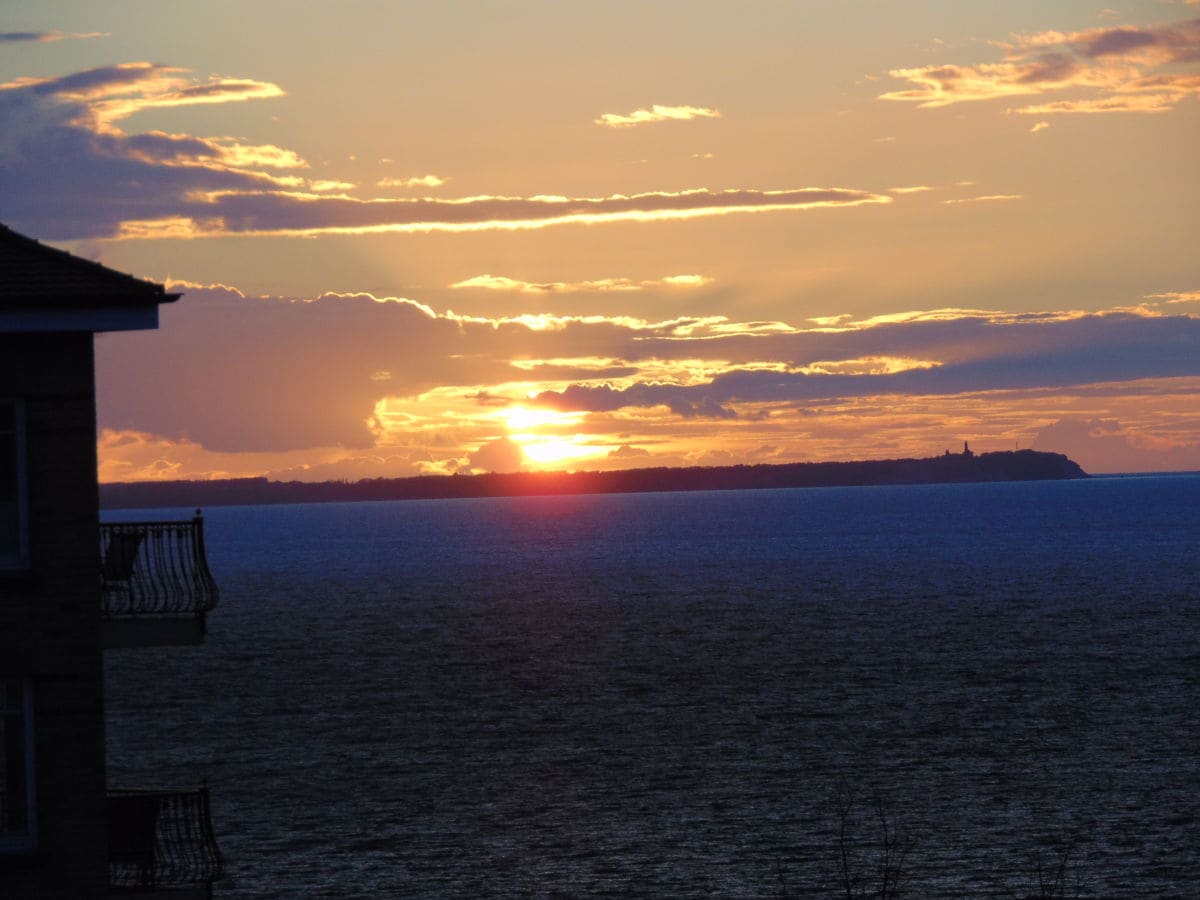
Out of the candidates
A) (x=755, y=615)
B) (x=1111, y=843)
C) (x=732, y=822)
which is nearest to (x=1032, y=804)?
(x=1111, y=843)

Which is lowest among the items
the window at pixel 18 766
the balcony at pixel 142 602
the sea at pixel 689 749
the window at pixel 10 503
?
the sea at pixel 689 749

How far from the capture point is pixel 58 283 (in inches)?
740

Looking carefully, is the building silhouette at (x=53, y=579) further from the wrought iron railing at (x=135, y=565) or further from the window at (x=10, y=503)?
the wrought iron railing at (x=135, y=565)

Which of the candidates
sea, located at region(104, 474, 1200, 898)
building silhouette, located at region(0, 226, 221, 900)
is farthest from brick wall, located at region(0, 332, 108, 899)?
sea, located at region(104, 474, 1200, 898)

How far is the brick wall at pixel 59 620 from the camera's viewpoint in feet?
61.8

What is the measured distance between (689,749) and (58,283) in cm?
4463

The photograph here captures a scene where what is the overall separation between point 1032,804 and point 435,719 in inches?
1085

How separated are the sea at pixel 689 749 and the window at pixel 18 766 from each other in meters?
15.9

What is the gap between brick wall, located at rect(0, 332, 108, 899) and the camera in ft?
61.8

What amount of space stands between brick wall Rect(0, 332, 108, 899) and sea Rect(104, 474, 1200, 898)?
1546cm

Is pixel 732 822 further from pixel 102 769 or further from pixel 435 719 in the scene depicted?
pixel 102 769

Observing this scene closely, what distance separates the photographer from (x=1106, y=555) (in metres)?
187

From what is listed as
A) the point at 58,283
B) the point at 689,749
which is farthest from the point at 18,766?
the point at 689,749

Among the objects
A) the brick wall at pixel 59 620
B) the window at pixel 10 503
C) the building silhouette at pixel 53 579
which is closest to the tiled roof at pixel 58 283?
the building silhouette at pixel 53 579
